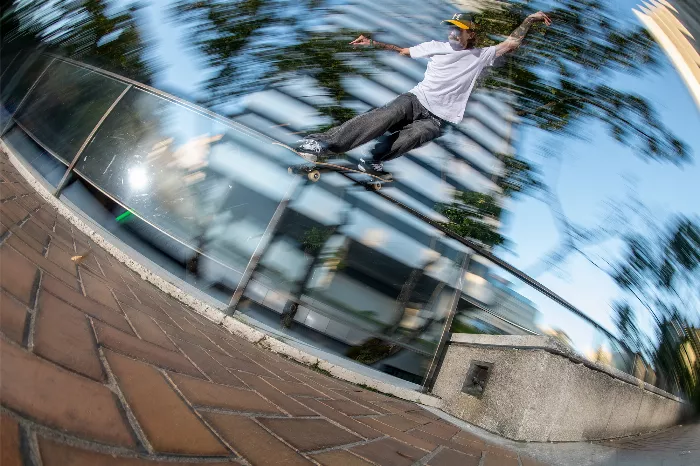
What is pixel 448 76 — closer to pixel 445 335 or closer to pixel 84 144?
pixel 445 335

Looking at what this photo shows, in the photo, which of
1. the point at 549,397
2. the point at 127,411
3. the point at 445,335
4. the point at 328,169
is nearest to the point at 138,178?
the point at 328,169

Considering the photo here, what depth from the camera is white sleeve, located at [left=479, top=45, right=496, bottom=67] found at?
1.62 metres

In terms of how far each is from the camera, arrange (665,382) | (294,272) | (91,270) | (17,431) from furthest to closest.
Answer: (294,272) → (665,382) → (91,270) → (17,431)

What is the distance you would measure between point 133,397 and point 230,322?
71.6 inches

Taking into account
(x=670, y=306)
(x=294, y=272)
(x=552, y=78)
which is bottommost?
(x=294, y=272)

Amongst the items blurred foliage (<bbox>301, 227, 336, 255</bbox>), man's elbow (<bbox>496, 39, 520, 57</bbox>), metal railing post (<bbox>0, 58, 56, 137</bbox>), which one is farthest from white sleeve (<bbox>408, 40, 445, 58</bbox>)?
metal railing post (<bbox>0, 58, 56, 137</bbox>)

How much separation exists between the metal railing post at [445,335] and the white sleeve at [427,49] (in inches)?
58.4

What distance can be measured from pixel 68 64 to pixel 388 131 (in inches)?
139

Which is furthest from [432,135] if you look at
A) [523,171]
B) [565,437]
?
[565,437]

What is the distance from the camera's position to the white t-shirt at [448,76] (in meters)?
1.64

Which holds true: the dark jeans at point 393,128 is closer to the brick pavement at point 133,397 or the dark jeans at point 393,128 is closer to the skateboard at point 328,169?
the skateboard at point 328,169

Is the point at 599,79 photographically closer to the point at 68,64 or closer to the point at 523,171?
the point at 523,171

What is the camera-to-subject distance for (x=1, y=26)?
284 centimetres

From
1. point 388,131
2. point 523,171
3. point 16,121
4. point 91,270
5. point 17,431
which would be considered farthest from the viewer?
point 16,121
